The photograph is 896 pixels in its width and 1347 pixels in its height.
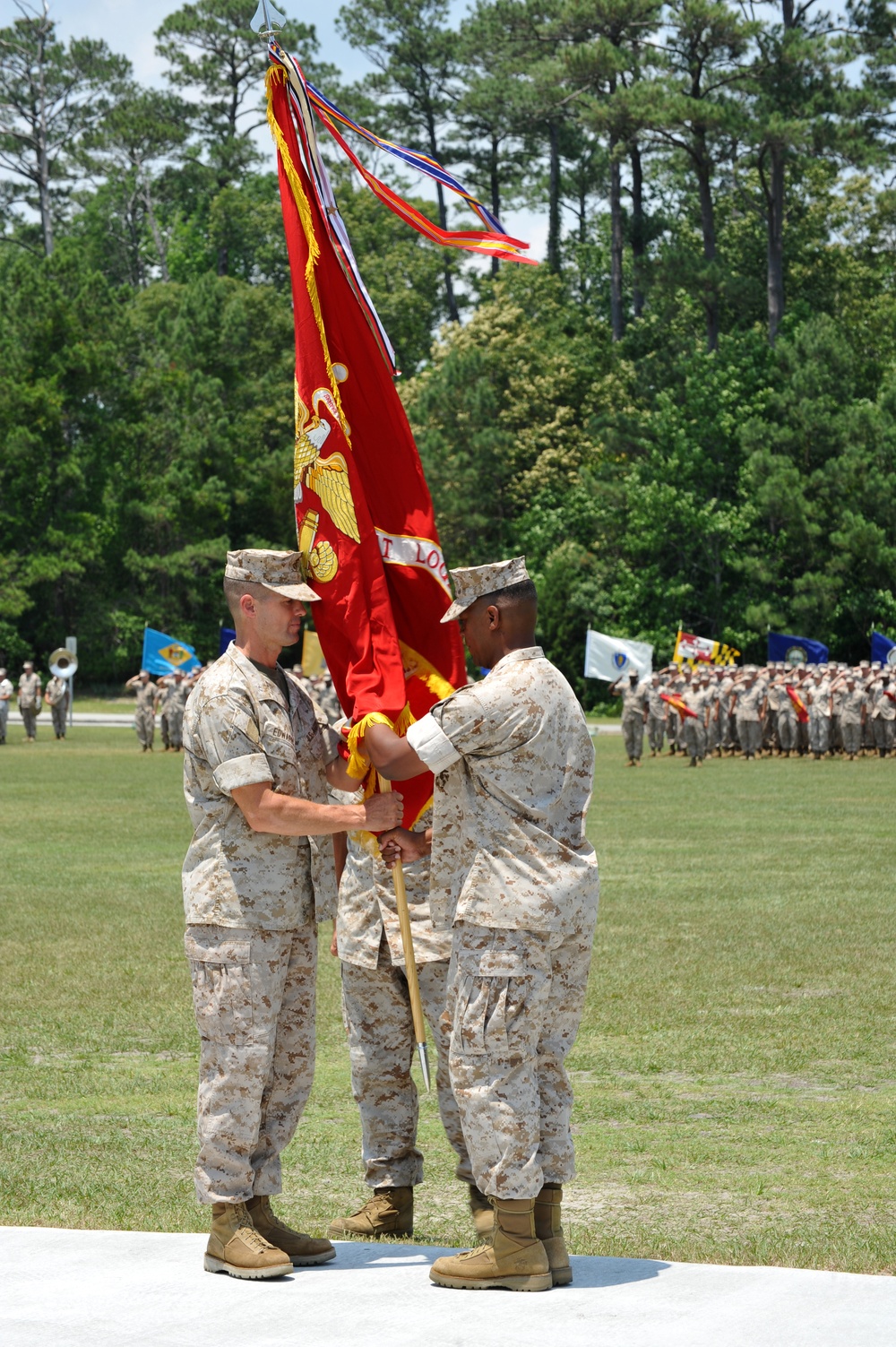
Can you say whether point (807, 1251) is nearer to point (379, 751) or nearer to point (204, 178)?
point (379, 751)

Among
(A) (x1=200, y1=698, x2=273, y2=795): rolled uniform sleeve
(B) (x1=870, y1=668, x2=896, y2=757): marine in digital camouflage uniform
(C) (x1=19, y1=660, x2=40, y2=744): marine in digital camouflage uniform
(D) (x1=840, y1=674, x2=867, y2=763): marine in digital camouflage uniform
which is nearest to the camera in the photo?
(A) (x1=200, y1=698, x2=273, y2=795): rolled uniform sleeve

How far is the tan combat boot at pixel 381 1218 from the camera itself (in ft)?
18.1

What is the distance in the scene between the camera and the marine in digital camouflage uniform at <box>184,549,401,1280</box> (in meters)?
4.98

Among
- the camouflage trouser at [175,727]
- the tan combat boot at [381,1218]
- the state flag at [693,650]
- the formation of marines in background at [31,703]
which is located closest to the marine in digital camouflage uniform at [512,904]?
the tan combat boot at [381,1218]

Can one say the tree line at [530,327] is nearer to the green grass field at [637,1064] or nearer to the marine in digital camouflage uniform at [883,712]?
the marine in digital camouflage uniform at [883,712]

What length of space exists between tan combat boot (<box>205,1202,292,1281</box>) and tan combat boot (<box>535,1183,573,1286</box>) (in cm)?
75

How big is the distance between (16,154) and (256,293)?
1262 centimetres

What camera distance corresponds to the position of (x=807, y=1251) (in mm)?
5312

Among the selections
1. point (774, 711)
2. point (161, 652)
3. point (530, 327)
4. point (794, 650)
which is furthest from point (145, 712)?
point (530, 327)

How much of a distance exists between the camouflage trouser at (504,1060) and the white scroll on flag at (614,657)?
118 ft

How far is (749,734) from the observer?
34000mm

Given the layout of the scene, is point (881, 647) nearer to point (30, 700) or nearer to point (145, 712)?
point (145, 712)

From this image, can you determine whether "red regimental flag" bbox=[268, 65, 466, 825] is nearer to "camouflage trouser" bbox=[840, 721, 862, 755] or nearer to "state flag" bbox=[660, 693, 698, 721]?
"state flag" bbox=[660, 693, 698, 721]

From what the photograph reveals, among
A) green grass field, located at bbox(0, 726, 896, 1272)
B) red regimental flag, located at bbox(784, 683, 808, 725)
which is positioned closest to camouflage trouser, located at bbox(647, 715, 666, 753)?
red regimental flag, located at bbox(784, 683, 808, 725)
